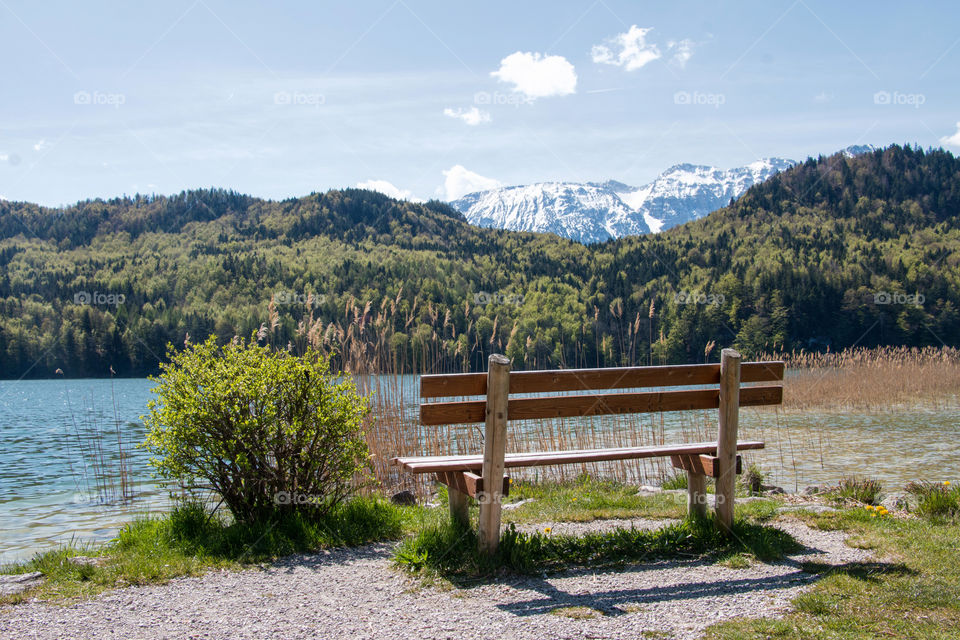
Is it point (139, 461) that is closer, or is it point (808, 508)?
point (808, 508)

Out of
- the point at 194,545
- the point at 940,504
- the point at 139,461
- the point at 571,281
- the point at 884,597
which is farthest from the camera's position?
the point at 571,281

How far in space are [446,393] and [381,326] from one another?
709 centimetres

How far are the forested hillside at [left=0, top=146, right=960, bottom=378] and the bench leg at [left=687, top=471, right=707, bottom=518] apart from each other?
560cm

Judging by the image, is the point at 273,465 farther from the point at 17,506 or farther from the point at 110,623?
the point at 17,506

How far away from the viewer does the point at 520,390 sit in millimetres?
5289

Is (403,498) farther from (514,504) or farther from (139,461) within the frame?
(139,461)

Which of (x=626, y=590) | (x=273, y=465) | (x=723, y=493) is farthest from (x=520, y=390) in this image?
(x=273, y=465)

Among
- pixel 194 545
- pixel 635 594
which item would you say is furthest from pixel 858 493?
pixel 194 545

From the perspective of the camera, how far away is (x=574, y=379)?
5.38 m

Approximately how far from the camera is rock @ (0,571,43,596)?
4973 millimetres

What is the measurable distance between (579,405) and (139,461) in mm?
14724

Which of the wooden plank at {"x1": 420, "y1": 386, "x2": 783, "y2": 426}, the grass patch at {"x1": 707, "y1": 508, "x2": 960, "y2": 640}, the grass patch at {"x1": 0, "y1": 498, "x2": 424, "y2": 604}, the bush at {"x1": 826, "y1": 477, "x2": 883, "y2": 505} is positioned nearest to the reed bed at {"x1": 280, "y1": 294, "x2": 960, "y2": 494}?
the grass patch at {"x1": 0, "y1": 498, "x2": 424, "y2": 604}

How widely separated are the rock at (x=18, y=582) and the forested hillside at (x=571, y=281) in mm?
4304

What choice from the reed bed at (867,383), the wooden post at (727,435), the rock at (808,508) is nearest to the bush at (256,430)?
the wooden post at (727,435)
